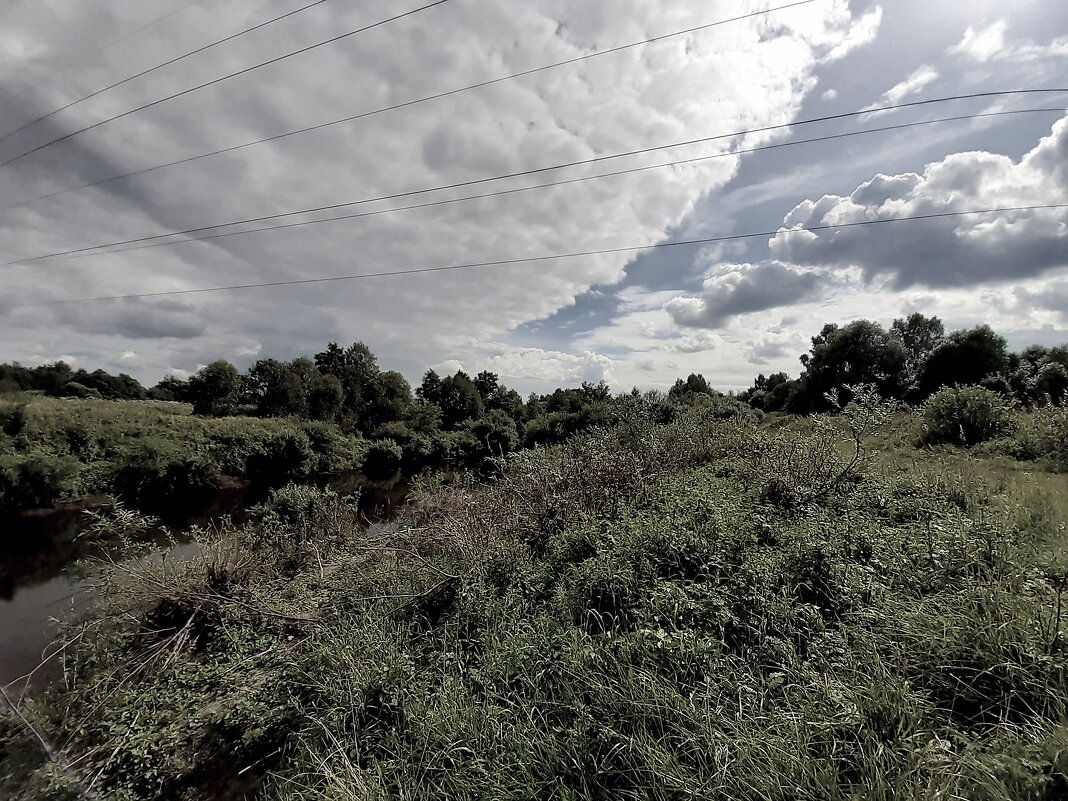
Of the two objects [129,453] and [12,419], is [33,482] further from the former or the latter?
[12,419]

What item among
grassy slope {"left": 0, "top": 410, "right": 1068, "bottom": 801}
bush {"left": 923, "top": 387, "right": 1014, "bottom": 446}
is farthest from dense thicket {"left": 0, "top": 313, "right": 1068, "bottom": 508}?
grassy slope {"left": 0, "top": 410, "right": 1068, "bottom": 801}

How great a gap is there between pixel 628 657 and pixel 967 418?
34.5 ft

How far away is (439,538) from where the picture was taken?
6.79 meters

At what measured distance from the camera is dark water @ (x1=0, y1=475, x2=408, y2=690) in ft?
18.7

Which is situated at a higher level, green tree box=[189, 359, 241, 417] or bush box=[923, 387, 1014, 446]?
green tree box=[189, 359, 241, 417]

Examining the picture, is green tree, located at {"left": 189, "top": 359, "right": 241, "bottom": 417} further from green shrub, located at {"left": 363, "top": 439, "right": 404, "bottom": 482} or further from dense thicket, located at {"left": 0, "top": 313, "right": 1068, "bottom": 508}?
green shrub, located at {"left": 363, "top": 439, "right": 404, "bottom": 482}

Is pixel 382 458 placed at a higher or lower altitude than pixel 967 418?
lower

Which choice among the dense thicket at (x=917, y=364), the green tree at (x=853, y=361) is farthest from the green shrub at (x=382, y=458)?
the green tree at (x=853, y=361)

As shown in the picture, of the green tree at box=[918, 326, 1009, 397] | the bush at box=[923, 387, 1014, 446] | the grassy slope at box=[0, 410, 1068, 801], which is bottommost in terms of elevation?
the grassy slope at box=[0, 410, 1068, 801]

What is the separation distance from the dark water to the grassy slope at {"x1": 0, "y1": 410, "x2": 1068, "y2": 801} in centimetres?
129

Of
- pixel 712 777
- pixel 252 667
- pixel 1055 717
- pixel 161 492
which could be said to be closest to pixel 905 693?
pixel 1055 717

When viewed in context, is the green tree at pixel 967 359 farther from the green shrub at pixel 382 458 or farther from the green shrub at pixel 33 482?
the green shrub at pixel 33 482

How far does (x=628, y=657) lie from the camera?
3080 mm

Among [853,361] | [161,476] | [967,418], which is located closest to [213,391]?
[161,476]
